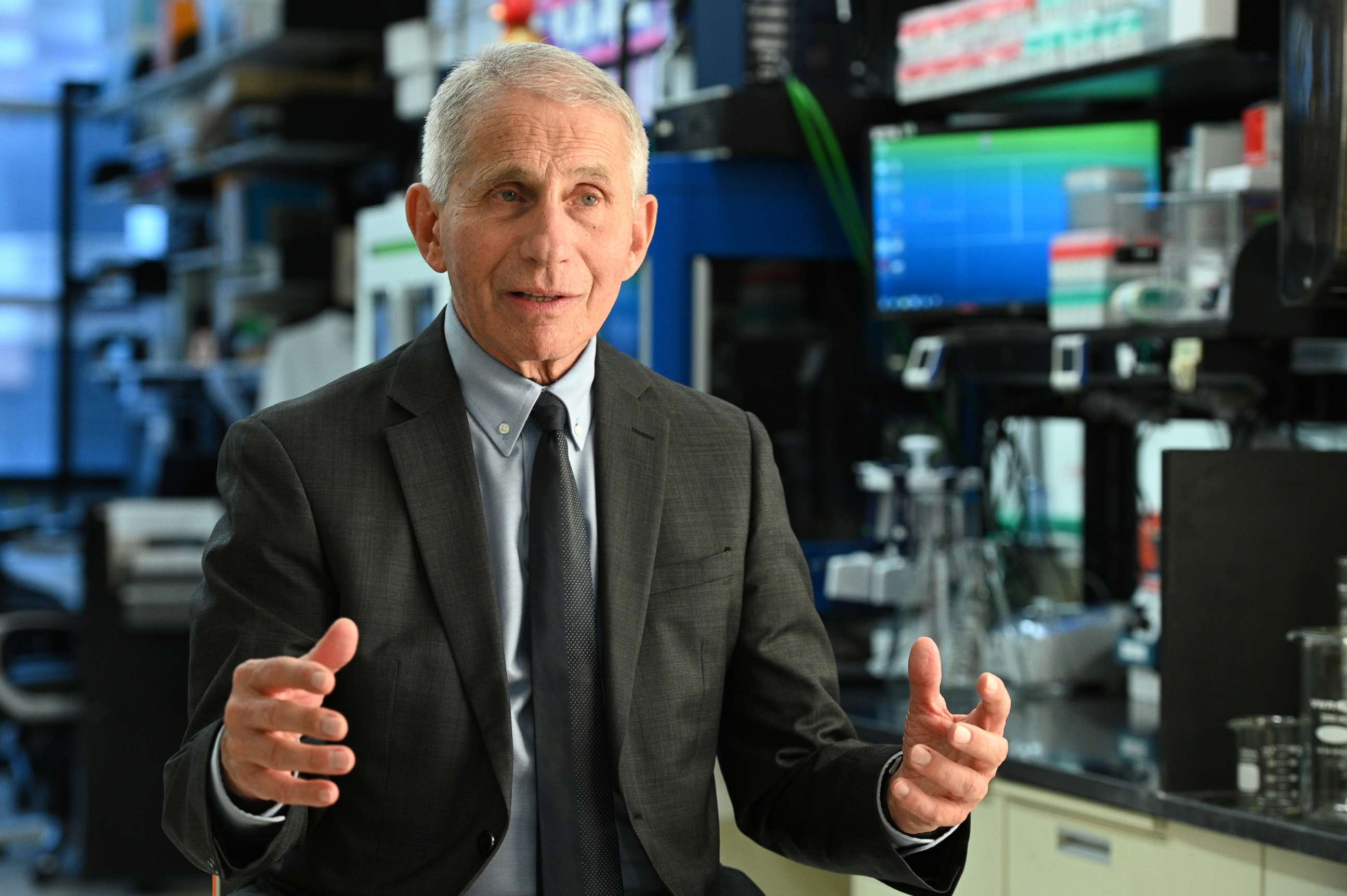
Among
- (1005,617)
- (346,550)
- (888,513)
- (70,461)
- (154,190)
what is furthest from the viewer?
(70,461)

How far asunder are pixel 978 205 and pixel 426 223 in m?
1.58

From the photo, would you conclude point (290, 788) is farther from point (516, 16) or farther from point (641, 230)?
point (516, 16)

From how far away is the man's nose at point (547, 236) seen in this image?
1.56 meters

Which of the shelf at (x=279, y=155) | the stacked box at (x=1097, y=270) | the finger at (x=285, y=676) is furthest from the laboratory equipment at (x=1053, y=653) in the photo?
the shelf at (x=279, y=155)

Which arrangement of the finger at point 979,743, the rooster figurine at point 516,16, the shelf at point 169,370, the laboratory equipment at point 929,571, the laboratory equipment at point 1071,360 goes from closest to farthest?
the finger at point 979,743, the laboratory equipment at point 1071,360, the laboratory equipment at point 929,571, the rooster figurine at point 516,16, the shelf at point 169,370

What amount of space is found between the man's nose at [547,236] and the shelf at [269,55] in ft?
15.3

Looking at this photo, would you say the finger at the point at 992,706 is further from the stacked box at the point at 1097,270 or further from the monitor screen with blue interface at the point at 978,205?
the monitor screen with blue interface at the point at 978,205

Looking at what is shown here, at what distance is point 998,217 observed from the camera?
3.01 meters

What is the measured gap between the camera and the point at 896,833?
1.58m

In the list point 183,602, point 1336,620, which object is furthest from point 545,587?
point 183,602

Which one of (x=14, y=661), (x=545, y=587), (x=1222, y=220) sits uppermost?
(x=1222, y=220)

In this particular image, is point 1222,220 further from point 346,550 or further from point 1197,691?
point 346,550

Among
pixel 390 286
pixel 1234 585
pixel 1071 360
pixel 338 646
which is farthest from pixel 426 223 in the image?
pixel 390 286

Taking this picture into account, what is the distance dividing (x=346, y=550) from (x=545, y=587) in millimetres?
188
